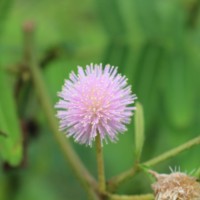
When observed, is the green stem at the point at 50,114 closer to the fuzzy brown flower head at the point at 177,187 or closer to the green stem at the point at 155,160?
the green stem at the point at 155,160

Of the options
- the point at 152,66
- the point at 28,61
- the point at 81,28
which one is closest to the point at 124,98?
the point at 28,61

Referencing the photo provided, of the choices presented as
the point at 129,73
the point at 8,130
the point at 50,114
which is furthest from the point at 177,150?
the point at 129,73

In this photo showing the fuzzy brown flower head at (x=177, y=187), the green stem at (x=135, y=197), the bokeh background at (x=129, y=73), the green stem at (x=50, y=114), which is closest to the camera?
the fuzzy brown flower head at (x=177, y=187)

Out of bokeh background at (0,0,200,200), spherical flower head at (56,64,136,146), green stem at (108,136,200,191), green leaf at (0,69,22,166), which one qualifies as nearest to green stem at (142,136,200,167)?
green stem at (108,136,200,191)

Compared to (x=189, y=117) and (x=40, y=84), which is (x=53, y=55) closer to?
(x=40, y=84)

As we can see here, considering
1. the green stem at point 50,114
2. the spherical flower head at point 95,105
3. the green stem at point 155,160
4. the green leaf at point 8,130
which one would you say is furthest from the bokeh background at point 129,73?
the spherical flower head at point 95,105

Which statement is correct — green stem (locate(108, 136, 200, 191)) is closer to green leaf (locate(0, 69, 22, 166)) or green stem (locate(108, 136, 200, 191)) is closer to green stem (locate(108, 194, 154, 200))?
green stem (locate(108, 194, 154, 200))
